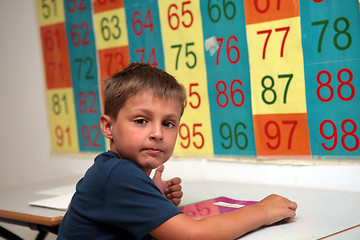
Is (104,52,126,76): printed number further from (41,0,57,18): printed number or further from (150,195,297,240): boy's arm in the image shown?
(150,195,297,240): boy's arm

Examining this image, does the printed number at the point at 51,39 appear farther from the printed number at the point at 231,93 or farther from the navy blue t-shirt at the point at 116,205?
the navy blue t-shirt at the point at 116,205

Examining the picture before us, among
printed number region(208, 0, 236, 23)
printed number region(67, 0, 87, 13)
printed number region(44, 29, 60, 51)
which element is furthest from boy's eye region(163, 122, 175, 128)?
printed number region(44, 29, 60, 51)

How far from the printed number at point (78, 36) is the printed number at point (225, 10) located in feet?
2.44

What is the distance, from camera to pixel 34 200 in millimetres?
1713

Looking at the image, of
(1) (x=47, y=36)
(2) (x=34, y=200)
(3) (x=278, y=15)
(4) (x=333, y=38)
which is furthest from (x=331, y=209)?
(1) (x=47, y=36)

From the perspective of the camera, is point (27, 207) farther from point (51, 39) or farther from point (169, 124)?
point (51, 39)

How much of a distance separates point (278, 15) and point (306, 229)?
812 millimetres

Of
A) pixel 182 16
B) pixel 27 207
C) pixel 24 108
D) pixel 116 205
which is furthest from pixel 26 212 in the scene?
pixel 24 108

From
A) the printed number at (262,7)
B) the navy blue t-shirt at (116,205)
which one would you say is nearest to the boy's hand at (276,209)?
the navy blue t-shirt at (116,205)

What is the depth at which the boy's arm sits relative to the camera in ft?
3.23

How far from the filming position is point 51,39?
2.51 m

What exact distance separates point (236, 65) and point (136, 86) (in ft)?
2.44

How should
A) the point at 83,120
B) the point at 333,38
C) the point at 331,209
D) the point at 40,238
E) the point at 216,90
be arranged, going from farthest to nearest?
the point at 83,120
the point at 40,238
the point at 216,90
the point at 333,38
the point at 331,209

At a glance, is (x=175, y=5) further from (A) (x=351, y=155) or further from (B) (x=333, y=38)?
(A) (x=351, y=155)
